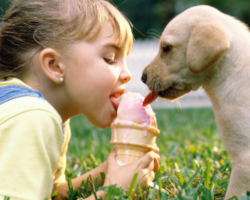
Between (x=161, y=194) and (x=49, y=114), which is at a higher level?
(x=49, y=114)

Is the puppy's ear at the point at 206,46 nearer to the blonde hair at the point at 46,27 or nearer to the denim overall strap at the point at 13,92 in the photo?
the blonde hair at the point at 46,27

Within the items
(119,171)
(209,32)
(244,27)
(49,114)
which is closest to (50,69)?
(49,114)

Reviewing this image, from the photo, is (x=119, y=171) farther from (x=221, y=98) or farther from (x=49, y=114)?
(x=221, y=98)

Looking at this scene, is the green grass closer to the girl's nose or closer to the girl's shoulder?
the girl's shoulder

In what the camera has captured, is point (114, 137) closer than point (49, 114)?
No

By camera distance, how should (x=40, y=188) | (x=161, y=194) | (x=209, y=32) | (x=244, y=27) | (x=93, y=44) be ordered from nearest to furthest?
(x=40, y=188) < (x=161, y=194) < (x=209, y=32) < (x=93, y=44) < (x=244, y=27)

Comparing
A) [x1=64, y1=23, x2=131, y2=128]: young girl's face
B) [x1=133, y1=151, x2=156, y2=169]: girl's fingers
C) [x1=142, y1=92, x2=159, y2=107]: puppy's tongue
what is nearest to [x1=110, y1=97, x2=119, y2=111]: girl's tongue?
[x1=64, y1=23, x2=131, y2=128]: young girl's face

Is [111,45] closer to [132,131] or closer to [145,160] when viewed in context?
[132,131]

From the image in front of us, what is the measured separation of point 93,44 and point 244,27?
1.32 metres

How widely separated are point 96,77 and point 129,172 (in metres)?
0.81

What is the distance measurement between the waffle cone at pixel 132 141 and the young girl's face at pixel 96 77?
28cm

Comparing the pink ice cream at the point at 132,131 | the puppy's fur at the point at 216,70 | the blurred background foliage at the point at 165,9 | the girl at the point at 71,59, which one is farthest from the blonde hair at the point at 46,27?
the blurred background foliage at the point at 165,9

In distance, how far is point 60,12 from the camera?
2.82 m

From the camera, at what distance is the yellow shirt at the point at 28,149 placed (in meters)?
2.10
